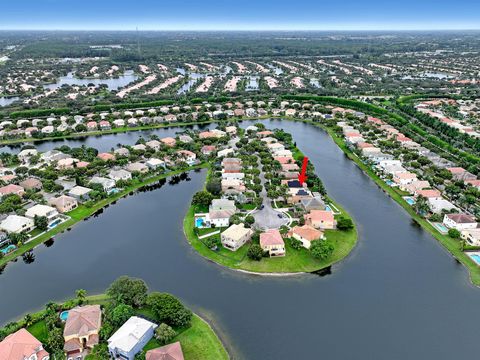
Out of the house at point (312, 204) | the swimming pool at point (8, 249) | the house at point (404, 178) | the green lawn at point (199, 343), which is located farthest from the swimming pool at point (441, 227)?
the swimming pool at point (8, 249)

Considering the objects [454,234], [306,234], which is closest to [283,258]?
[306,234]

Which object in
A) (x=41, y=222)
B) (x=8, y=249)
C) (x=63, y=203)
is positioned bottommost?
(x=8, y=249)

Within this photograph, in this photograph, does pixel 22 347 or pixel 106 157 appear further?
pixel 106 157

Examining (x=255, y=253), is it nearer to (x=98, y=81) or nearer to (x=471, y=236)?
(x=471, y=236)

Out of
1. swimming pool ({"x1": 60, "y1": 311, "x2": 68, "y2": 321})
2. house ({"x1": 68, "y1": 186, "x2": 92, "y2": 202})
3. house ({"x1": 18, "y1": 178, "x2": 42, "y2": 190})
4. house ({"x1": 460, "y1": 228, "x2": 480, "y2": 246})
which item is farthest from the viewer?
house ({"x1": 18, "y1": 178, "x2": 42, "y2": 190})

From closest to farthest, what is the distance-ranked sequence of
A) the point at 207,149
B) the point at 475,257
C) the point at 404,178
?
the point at 475,257
the point at 404,178
the point at 207,149

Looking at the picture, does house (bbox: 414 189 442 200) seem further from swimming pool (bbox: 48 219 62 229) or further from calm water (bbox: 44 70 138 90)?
calm water (bbox: 44 70 138 90)

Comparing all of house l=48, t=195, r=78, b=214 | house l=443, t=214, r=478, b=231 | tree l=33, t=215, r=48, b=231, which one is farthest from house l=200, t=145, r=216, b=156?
house l=443, t=214, r=478, b=231
